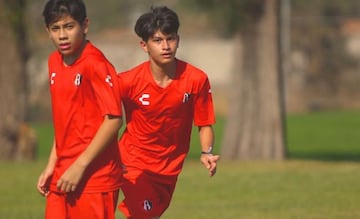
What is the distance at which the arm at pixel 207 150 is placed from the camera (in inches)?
328

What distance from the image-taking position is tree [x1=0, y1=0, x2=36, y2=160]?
76.0ft

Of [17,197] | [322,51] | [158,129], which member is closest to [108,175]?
[158,129]

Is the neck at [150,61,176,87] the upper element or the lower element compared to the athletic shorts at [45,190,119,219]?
upper

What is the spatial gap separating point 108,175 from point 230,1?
1610 cm

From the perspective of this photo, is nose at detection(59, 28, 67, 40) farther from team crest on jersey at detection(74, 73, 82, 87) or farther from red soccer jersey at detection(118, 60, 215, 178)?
red soccer jersey at detection(118, 60, 215, 178)

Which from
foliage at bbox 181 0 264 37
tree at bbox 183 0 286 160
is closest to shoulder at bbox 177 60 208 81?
tree at bbox 183 0 286 160

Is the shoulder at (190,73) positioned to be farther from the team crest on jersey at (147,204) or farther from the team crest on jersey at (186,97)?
the team crest on jersey at (147,204)

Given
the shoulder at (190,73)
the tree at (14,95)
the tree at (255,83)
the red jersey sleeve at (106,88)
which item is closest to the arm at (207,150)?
the shoulder at (190,73)

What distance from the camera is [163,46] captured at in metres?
8.41

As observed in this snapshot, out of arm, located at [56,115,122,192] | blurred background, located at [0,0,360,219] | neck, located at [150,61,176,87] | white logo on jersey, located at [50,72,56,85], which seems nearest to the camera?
arm, located at [56,115,122,192]

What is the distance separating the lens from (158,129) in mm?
8820

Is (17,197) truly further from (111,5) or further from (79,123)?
(111,5)

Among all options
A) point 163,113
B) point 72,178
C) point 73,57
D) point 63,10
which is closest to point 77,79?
point 73,57

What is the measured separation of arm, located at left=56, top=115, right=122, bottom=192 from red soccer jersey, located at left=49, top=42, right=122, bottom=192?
107 millimetres
